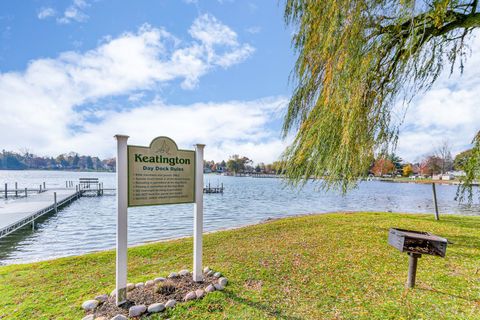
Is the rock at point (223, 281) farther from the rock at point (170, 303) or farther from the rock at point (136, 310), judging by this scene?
the rock at point (136, 310)

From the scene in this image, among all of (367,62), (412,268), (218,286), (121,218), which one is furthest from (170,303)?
(367,62)

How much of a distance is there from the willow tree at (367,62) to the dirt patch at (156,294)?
8.81 feet

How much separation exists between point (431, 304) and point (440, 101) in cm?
279

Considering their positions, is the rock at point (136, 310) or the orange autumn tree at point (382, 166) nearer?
the rock at point (136, 310)

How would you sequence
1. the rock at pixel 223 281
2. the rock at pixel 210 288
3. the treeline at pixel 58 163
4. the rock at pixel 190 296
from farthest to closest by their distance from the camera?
1. the treeline at pixel 58 163
2. the rock at pixel 223 281
3. the rock at pixel 210 288
4. the rock at pixel 190 296

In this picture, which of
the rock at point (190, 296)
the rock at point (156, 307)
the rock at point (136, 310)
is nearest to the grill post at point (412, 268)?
the rock at point (190, 296)

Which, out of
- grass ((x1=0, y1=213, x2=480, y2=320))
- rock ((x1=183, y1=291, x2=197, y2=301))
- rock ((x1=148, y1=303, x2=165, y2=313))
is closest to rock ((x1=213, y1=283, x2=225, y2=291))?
grass ((x1=0, y1=213, x2=480, y2=320))

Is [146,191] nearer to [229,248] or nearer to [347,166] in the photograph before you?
[347,166]

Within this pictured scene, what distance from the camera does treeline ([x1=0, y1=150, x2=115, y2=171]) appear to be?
102312 millimetres

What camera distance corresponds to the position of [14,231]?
10648 mm

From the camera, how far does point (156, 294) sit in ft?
10.4

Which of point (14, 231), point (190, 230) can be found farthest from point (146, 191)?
point (14, 231)

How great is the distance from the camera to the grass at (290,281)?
2.83 m

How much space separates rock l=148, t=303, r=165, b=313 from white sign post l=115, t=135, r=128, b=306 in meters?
0.44
